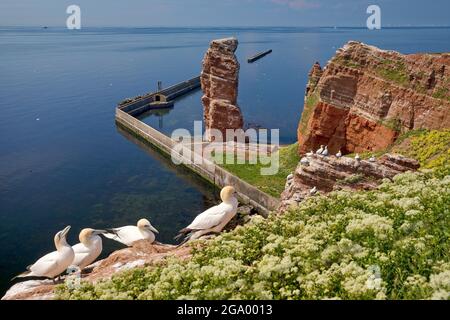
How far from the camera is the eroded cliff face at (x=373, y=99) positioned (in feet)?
110

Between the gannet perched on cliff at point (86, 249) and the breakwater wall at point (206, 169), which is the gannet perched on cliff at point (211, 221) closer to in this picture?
the gannet perched on cliff at point (86, 249)

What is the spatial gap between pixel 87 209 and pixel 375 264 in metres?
34.3

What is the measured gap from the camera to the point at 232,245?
10117 millimetres

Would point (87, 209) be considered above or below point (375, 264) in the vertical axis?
below

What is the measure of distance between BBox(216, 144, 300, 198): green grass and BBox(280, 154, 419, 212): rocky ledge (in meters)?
13.4

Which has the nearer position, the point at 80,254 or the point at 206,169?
the point at 80,254

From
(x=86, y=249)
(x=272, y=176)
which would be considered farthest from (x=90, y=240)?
(x=272, y=176)

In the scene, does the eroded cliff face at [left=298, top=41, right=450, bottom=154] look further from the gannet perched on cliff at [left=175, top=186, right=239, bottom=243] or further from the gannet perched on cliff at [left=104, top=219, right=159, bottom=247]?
the gannet perched on cliff at [left=104, top=219, right=159, bottom=247]

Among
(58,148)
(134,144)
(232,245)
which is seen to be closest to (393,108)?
(232,245)

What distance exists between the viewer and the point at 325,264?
8906 millimetres

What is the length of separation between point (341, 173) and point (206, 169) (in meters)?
25.1

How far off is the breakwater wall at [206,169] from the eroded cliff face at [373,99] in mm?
7640

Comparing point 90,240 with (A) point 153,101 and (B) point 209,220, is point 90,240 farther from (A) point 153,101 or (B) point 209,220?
(A) point 153,101
